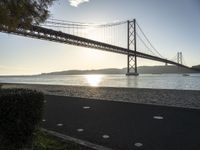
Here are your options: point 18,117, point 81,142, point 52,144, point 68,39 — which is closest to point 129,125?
point 81,142

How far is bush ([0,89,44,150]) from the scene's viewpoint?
3703 millimetres

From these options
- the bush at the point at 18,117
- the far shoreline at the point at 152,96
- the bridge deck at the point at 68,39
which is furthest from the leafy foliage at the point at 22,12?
the bridge deck at the point at 68,39

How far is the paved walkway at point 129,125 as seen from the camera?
448 centimetres

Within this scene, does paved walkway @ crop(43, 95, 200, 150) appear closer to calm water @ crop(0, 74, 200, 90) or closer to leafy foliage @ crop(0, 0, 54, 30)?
leafy foliage @ crop(0, 0, 54, 30)

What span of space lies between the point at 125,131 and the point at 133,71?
68.8 metres

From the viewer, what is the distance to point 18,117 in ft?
12.4

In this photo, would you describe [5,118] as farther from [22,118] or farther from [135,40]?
[135,40]

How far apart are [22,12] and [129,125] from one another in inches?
131

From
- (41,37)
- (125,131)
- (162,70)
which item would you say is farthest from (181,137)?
(162,70)

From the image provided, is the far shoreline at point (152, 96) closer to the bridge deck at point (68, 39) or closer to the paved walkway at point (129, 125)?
the paved walkway at point (129, 125)

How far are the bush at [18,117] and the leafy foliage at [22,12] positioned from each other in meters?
2.04

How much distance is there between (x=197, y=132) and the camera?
16.2ft

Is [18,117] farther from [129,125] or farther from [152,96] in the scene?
[152,96]

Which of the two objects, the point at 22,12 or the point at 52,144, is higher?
the point at 22,12
